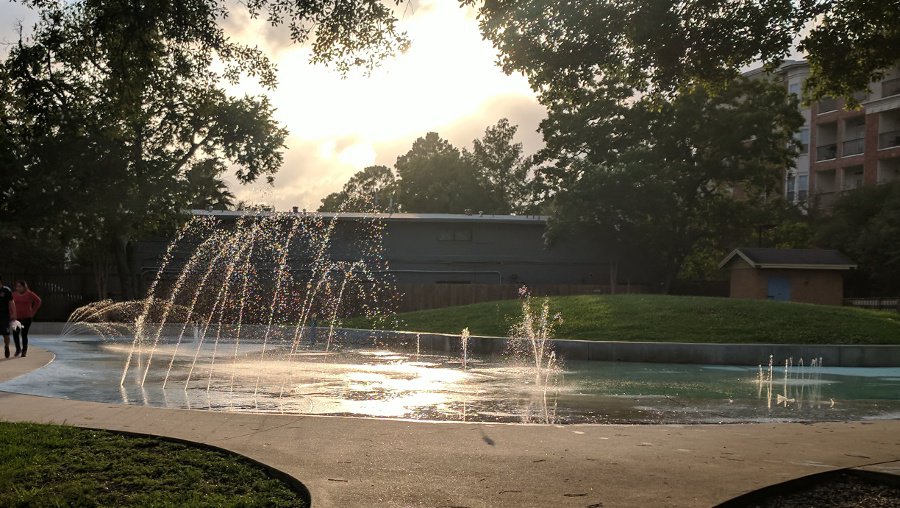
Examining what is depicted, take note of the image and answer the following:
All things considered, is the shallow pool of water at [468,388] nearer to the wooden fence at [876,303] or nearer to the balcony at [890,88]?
the wooden fence at [876,303]

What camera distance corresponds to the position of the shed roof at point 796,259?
139ft

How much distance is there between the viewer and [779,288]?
42.8 metres

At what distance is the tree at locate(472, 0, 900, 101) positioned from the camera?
11742 mm

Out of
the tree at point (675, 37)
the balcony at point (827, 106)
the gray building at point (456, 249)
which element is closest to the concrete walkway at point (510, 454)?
the tree at point (675, 37)

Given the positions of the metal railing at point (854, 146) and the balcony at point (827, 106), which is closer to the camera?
the metal railing at point (854, 146)

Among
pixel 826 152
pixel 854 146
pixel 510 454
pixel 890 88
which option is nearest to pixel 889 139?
pixel 890 88

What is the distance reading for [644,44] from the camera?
1221 centimetres

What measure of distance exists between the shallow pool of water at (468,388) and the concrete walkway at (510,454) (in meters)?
1.71

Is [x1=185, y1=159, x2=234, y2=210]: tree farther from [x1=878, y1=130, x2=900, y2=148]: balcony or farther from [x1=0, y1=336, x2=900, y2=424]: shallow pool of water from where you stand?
[x1=878, y1=130, x2=900, y2=148]: balcony

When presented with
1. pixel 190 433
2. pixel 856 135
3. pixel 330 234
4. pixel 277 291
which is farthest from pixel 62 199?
pixel 856 135

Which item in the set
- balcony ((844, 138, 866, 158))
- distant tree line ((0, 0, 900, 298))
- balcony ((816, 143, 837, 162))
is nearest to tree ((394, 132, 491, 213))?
distant tree line ((0, 0, 900, 298))

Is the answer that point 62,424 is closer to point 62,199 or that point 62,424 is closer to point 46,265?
point 62,199

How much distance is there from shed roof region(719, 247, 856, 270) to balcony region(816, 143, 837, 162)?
74.5 feet

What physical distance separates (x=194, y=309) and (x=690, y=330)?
26195 mm
